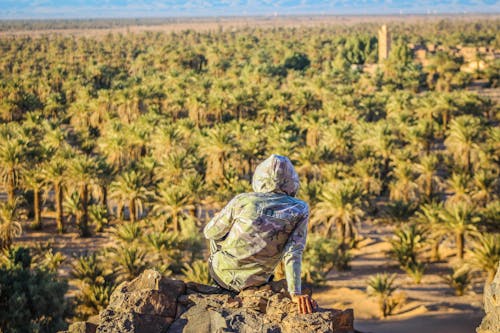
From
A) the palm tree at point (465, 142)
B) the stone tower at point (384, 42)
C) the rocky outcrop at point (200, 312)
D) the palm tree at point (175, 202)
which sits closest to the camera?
the rocky outcrop at point (200, 312)

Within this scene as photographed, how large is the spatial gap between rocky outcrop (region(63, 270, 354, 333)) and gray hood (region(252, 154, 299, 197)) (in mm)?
883

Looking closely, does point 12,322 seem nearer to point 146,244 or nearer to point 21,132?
point 146,244

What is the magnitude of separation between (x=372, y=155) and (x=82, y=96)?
2872 centimetres

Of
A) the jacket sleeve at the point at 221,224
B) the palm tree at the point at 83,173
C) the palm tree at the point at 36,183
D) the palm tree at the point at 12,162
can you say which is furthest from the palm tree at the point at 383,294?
the palm tree at the point at 12,162

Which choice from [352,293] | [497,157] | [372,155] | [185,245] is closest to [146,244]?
[185,245]

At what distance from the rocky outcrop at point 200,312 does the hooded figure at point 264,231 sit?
0.58 feet

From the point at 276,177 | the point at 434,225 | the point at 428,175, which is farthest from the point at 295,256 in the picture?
the point at 428,175

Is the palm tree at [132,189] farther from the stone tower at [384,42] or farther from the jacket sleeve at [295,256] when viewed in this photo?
the stone tower at [384,42]

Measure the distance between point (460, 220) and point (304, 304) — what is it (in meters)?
18.3

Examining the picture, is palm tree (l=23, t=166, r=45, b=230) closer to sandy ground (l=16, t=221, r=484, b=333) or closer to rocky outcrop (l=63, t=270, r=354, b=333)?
sandy ground (l=16, t=221, r=484, b=333)

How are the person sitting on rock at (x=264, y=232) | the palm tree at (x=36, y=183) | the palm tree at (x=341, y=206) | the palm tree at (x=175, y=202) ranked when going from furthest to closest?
the palm tree at (x=36, y=183) → the palm tree at (x=175, y=202) → the palm tree at (x=341, y=206) → the person sitting on rock at (x=264, y=232)

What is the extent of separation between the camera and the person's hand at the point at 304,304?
179 inches

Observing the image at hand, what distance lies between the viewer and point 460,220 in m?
21.3

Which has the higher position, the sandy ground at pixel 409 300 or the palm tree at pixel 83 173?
the palm tree at pixel 83 173
